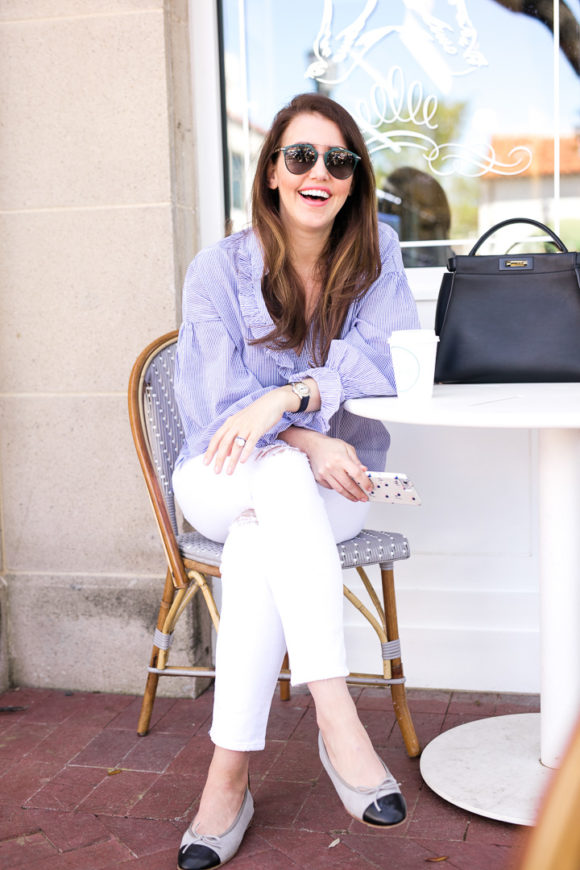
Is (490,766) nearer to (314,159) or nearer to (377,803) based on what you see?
(377,803)

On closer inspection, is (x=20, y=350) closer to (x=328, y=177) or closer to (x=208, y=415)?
(x=208, y=415)

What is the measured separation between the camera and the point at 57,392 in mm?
2693

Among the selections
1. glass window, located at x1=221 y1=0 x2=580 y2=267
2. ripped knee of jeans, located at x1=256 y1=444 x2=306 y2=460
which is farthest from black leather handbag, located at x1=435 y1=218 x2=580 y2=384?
Result: glass window, located at x1=221 y1=0 x2=580 y2=267

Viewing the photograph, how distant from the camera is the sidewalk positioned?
180cm

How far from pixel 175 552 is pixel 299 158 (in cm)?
92

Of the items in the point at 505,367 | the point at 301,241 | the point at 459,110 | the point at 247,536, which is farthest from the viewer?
the point at 459,110

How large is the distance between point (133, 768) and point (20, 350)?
47.3 inches

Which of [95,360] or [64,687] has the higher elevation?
[95,360]

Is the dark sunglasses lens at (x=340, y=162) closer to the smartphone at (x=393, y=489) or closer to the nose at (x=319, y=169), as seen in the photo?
the nose at (x=319, y=169)

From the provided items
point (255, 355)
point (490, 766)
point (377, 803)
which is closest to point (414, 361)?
point (255, 355)

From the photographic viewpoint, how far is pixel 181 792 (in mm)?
2076

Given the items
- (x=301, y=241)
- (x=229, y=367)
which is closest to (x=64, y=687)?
(x=229, y=367)

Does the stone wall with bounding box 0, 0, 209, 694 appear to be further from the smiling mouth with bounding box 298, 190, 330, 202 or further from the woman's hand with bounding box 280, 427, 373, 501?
the woman's hand with bounding box 280, 427, 373, 501

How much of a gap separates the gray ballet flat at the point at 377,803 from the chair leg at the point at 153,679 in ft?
2.76
